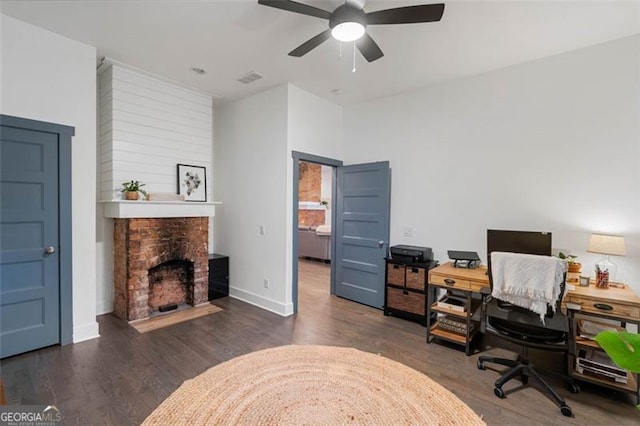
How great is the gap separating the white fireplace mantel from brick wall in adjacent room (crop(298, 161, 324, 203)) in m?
4.43

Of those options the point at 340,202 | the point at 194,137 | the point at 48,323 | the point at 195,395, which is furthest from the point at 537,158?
the point at 48,323

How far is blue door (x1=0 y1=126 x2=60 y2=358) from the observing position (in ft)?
8.52

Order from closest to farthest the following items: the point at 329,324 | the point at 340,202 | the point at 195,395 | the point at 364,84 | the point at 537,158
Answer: the point at 195,395
the point at 537,158
the point at 329,324
the point at 364,84
the point at 340,202

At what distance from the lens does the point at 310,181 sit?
8422 mm

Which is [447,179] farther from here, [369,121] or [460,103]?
[369,121]

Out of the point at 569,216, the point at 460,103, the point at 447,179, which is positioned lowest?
the point at 569,216

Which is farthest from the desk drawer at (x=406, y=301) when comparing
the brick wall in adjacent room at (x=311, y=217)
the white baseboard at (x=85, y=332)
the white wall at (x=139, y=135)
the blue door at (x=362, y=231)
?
the brick wall in adjacent room at (x=311, y=217)

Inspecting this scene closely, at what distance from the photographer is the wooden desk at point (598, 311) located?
2.23m

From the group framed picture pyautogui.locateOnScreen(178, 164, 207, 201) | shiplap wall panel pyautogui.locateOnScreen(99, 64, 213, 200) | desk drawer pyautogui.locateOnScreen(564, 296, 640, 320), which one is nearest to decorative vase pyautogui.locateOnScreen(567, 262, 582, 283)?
desk drawer pyautogui.locateOnScreen(564, 296, 640, 320)

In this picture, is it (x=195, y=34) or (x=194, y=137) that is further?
(x=194, y=137)

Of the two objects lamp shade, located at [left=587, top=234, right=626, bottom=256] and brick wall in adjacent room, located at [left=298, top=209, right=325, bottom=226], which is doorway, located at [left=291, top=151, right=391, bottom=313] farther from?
brick wall in adjacent room, located at [left=298, top=209, right=325, bottom=226]

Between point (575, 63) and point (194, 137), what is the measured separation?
14.7 ft

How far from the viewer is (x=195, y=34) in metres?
2.74

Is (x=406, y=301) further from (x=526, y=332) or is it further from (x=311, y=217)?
(x=311, y=217)
